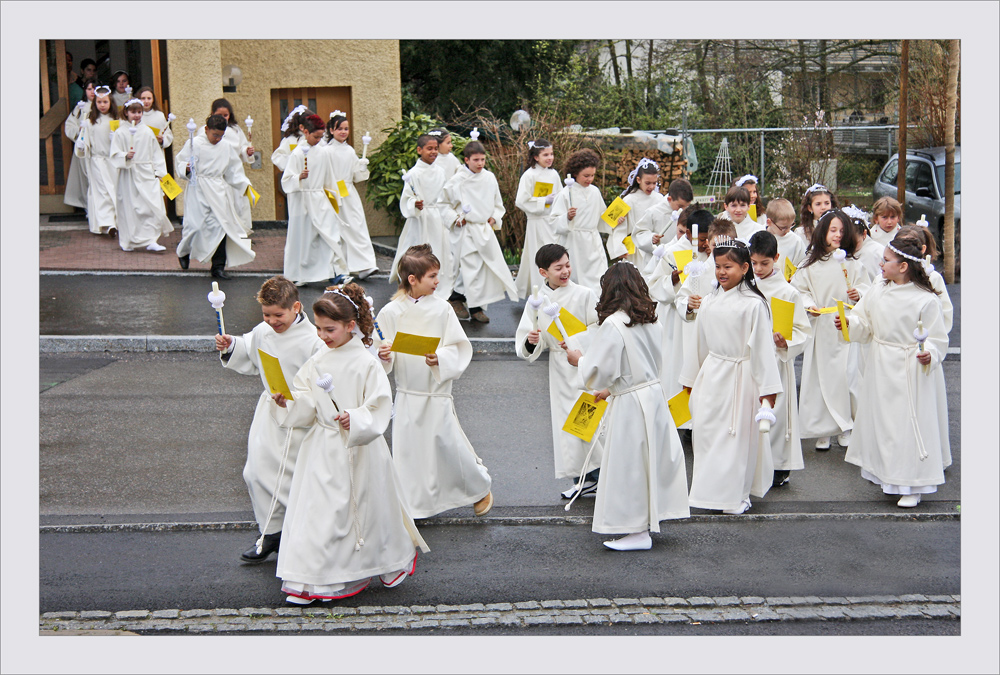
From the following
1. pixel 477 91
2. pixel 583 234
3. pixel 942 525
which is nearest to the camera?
pixel 942 525

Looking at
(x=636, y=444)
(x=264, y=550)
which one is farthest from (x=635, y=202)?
(x=264, y=550)

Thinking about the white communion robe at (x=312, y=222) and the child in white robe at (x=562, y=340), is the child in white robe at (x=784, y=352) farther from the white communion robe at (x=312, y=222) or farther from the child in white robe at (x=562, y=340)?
the white communion robe at (x=312, y=222)

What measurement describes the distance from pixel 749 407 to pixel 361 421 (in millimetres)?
2522

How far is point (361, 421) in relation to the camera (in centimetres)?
506

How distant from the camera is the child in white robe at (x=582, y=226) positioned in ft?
36.8

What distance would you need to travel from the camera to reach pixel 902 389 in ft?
22.0

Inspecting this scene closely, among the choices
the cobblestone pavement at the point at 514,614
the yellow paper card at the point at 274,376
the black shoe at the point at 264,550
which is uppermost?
the yellow paper card at the point at 274,376

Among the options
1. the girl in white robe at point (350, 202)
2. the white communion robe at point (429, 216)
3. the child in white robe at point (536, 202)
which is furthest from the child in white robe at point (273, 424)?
the girl in white robe at point (350, 202)

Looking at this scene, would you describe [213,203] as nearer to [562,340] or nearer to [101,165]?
[101,165]

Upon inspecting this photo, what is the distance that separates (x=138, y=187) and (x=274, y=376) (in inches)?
394

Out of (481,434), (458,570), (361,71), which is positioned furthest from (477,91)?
(458,570)

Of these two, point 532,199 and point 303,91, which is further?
point 303,91

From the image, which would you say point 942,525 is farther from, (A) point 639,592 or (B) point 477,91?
(B) point 477,91

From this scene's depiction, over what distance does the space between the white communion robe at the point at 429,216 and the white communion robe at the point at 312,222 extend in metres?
1.20
